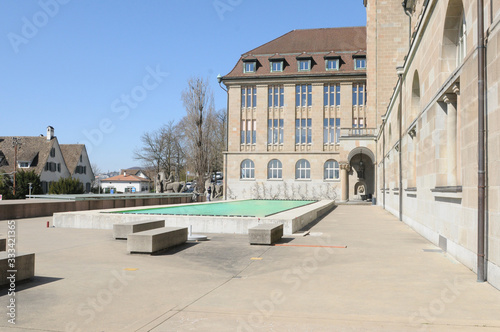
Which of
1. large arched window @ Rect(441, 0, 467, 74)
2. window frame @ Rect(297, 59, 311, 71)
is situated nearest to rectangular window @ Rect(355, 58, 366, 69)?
window frame @ Rect(297, 59, 311, 71)

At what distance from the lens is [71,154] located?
8406 cm

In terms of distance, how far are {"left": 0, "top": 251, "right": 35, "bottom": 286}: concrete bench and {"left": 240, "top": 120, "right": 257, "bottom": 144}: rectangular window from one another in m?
51.7

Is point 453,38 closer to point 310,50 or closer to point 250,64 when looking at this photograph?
point 250,64

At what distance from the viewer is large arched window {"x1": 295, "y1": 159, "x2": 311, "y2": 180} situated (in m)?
57.9

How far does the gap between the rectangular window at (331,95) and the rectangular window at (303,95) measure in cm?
181

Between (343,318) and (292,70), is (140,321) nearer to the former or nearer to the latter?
(343,318)

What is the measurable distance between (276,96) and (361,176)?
1433 centimetres

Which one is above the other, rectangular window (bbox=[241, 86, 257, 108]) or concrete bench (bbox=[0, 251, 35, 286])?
rectangular window (bbox=[241, 86, 257, 108])

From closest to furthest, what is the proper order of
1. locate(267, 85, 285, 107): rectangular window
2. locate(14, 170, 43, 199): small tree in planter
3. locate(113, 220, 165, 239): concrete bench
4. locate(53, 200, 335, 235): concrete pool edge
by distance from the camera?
locate(113, 220, 165, 239): concrete bench → locate(53, 200, 335, 235): concrete pool edge → locate(14, 170, 43, 199): small tree in planter → locate(267, 85, 285, 107): rectangular window

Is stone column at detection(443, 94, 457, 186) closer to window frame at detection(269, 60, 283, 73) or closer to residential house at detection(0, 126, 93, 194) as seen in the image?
window frame at detection(269, 60, 283, 73)

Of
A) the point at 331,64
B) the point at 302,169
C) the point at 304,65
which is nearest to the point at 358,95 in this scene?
the point at 331,64

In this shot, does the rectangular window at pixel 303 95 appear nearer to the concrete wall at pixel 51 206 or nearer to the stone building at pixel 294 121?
the stone building at pixel 294 121

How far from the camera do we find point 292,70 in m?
59.4

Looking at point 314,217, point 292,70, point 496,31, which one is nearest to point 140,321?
point 496,31
